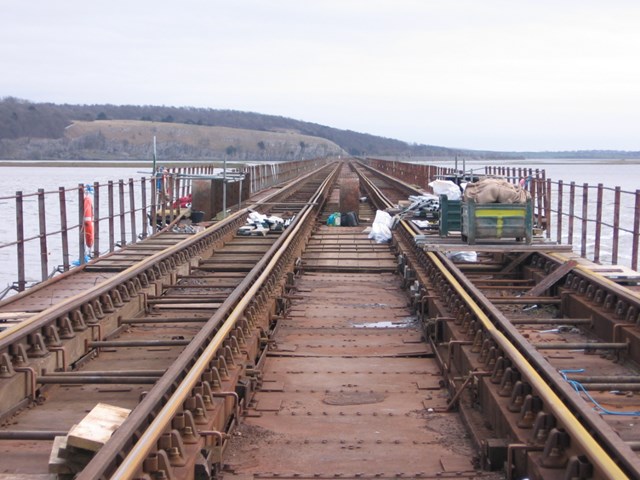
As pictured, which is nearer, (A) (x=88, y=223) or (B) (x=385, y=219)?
(A) (x=88, y=223)

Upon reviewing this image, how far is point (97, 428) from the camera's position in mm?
5105

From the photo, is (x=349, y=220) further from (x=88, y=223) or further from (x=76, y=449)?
(x=76, y=449)

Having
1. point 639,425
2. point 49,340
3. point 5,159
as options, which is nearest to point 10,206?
point 49,340

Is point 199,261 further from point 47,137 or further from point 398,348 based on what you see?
point 47,137

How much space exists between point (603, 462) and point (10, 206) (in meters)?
54.0

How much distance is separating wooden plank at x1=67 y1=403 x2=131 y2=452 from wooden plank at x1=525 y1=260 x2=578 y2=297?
7.21m

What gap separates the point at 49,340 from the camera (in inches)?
309

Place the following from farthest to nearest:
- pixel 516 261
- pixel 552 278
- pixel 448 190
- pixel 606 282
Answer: pixel 448 190, pixel 516 261, pixel 552 278, pixel 606 282

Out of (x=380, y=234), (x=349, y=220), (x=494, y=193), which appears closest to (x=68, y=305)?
(x=494, y=193)

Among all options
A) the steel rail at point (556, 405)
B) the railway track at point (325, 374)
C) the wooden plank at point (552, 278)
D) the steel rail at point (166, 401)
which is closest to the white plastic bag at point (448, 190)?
the railway track at point (325, 374)

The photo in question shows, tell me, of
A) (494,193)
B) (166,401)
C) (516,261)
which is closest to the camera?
(166,401)

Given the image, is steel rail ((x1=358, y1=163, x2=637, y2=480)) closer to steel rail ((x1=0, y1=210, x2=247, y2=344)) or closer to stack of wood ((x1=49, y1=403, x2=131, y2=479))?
stack of wood ((x1=49, y1=403, x2=131, y2=479))

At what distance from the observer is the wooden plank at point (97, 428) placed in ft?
16.0

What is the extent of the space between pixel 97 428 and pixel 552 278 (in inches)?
304
